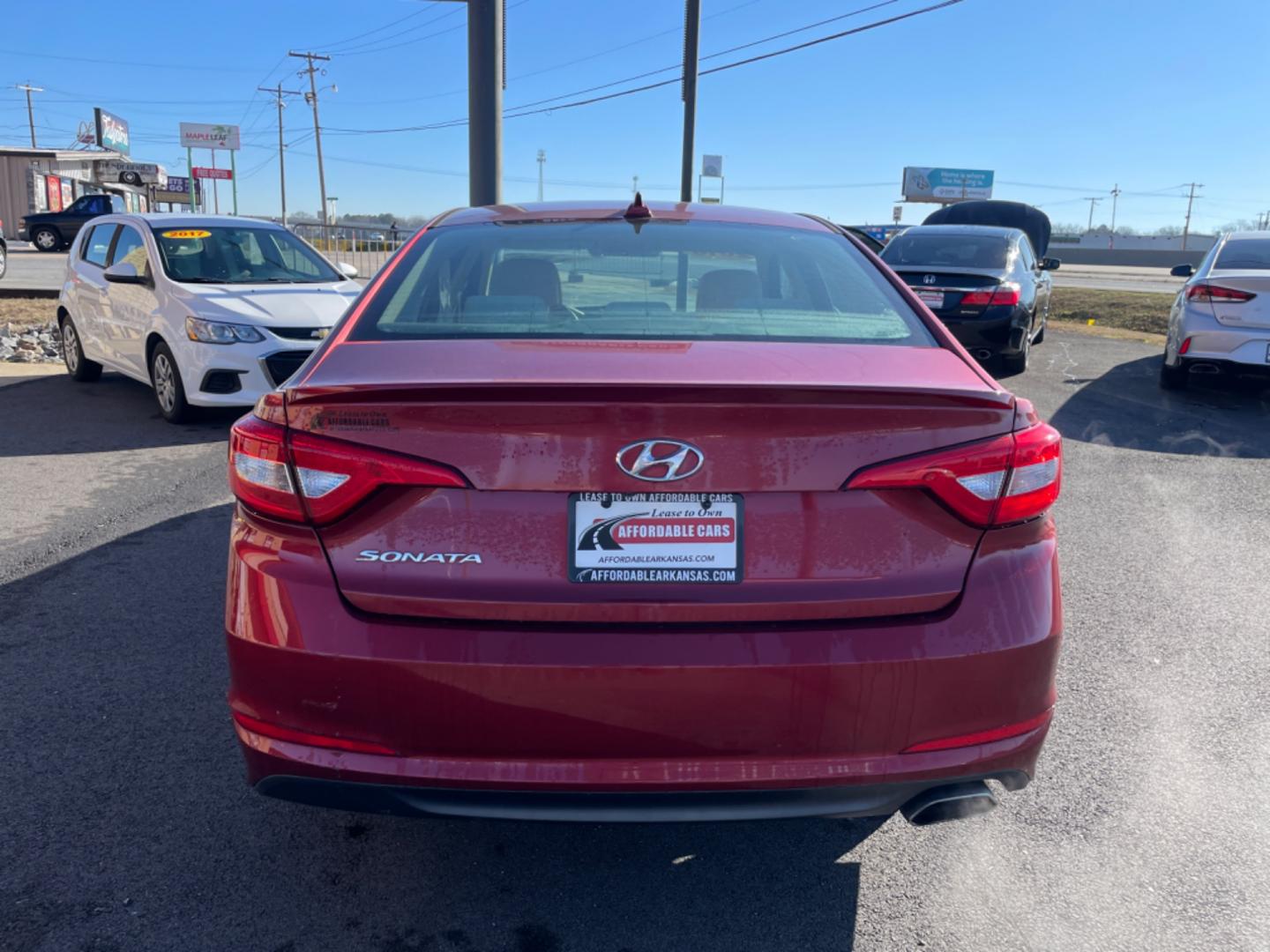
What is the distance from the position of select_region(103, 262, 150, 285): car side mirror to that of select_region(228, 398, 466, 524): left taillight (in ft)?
22.9

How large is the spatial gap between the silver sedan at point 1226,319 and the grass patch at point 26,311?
13.0 m

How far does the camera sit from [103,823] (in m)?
2.72

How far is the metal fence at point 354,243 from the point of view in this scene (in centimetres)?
2762

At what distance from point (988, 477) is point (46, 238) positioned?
40888mm

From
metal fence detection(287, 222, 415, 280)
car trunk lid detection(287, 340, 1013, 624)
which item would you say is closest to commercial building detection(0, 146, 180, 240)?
metal fence detection(287, 222, 415, 280)

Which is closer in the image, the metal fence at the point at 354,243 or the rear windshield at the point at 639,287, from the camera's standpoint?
the rear windshield at the point at 639,287

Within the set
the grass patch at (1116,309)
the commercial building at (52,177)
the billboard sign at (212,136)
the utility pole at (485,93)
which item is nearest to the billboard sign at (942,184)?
the billboard sign at (212,136)

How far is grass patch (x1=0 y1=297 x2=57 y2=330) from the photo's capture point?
14.0m

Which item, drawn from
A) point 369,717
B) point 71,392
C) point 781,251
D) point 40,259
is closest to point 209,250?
point 71,392

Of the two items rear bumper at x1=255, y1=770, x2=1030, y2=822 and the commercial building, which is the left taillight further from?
the commercial building

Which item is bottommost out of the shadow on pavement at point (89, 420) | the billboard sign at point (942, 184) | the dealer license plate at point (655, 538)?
the shadow on pavement at point (89, 420)

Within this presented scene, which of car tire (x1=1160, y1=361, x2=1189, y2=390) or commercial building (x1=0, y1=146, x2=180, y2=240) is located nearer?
car tire (x1=1160, y1=361, x2=1189, y2=390)

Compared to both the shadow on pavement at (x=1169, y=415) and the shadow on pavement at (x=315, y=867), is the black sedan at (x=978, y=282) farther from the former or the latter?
the shadow on pavement at (x=315, y=867)

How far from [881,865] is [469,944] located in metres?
1.07
